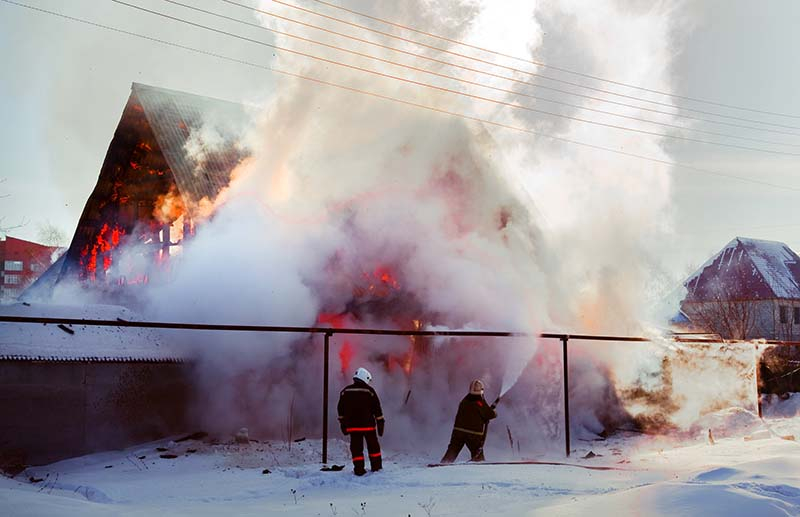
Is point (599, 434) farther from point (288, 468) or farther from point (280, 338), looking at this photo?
point (288, 468)

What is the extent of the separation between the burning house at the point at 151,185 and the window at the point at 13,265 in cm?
Result: 5477

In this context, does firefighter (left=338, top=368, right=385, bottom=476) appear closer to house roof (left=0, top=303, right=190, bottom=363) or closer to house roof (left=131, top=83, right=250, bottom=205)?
house roof (left=0, top=303, right=190, bottom=363)

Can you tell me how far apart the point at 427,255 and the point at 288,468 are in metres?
8.44

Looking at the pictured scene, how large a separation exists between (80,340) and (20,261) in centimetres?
6634

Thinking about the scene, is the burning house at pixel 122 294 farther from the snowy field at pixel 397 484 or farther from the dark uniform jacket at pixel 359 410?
the dark uniform jacket at pixel 359 410

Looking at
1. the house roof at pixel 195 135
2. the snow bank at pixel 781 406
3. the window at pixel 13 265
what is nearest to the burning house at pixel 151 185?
the house roof at pixel 195 135

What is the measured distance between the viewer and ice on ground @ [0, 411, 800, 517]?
785 cm

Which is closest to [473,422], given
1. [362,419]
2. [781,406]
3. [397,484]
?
[362,419]

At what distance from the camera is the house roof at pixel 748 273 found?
159 ft

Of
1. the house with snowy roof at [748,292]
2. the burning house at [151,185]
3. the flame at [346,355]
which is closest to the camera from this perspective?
the flame at [346,355]

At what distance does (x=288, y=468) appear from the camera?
1236cm

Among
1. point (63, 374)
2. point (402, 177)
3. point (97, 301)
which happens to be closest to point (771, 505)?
point (63, 374)

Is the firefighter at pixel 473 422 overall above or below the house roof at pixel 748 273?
below

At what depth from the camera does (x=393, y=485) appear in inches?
415
